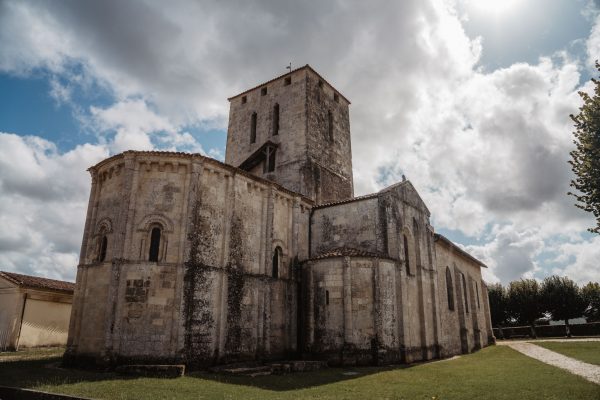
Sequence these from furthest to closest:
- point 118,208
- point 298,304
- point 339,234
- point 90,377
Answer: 1. point 339,234
2. point 298,304
3. point 118,208
4. point 90,377

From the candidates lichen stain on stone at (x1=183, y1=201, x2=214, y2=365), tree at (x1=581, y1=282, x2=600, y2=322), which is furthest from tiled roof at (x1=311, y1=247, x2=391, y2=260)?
tree at (x1=581, y1=282, x2=600, y2=322)

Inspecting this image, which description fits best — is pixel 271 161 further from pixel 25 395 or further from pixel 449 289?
pixel 25 395

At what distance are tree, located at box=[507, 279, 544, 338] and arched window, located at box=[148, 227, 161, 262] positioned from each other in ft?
150

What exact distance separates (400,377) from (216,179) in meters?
11.1

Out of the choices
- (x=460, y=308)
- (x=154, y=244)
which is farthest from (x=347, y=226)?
(x=460, y=308)

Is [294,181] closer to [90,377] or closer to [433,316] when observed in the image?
[433,316]

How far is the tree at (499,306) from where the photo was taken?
4847 cm

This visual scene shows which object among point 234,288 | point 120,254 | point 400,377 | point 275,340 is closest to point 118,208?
point 120,254

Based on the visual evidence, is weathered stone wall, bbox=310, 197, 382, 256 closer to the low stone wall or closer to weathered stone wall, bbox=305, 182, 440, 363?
weathered stone wall, bbox=305, 182, 440, 363

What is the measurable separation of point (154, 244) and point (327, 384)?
882cm

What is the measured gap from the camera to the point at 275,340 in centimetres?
1908

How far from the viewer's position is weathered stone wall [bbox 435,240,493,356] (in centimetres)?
2602

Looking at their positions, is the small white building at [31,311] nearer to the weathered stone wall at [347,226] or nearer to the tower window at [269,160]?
the tower window at [269,160]

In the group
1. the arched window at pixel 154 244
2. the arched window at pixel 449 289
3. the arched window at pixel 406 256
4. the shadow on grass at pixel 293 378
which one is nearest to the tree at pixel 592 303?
the arched window at pixel 449 289
